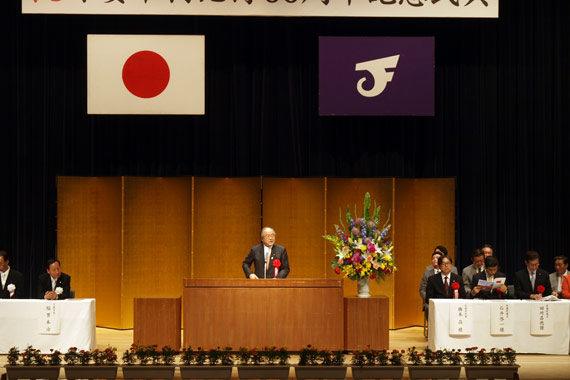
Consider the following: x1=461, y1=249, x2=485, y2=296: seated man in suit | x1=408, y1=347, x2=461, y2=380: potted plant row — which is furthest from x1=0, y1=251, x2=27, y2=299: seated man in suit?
x1=461, y1=249, x2=485, y2=296: seated man in suit

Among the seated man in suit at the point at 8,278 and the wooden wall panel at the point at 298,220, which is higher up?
the wooden wall panel at the point at 298,220

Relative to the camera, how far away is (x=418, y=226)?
11.0m

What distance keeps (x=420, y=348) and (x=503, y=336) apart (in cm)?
112

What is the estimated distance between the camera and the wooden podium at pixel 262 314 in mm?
8039

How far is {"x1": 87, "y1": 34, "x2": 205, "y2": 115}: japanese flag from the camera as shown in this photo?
34.9ft

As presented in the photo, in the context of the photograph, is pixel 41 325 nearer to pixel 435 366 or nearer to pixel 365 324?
pixel 365 324

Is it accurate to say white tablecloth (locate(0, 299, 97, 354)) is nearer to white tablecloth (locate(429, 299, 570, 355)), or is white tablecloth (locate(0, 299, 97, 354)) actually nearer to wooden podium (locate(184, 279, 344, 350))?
wooden podium (locate(184, 279, 344, 350))

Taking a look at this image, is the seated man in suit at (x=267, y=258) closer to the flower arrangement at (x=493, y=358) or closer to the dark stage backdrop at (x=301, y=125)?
the flower arrangement at (x=493, y=358)

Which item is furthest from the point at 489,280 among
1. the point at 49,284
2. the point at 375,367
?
the point at 49,284

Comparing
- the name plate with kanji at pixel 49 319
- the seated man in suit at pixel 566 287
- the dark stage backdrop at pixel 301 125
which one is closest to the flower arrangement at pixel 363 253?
the seated man in suit at pixel 566 287

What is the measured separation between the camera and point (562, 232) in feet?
36.3

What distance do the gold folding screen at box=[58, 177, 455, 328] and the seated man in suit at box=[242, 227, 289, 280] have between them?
2156mm

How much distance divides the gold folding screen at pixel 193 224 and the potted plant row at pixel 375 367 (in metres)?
3.68

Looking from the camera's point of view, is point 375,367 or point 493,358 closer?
point 375,367
